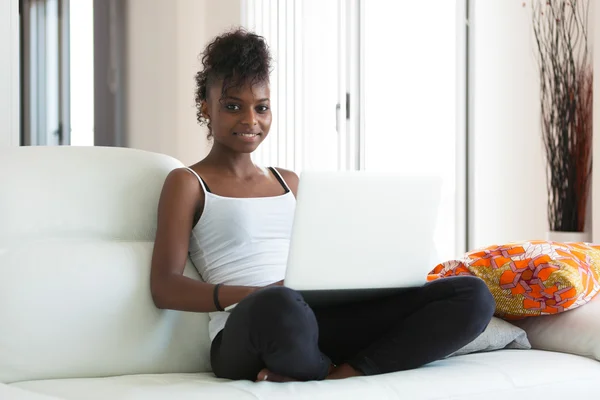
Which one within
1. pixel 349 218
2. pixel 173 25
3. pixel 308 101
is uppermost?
pixel 173 25

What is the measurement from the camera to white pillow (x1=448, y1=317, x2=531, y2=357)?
184 centimetres

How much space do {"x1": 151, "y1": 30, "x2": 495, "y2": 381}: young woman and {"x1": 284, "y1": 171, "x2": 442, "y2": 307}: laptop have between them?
40 millimetres

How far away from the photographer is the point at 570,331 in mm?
1815

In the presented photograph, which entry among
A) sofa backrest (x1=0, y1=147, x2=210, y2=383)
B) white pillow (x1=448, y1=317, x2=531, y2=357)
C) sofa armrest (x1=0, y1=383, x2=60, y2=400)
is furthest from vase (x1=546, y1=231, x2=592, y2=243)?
sofa armrest (x1=0, y1=383, x2=60, y2=400)

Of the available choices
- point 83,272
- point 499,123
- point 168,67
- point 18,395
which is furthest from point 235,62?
point 168,67

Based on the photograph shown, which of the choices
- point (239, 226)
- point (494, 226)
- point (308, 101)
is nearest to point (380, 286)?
point (239, 226)

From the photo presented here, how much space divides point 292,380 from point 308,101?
10.1 feet

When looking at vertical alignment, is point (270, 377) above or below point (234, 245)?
below

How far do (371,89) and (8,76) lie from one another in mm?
2439

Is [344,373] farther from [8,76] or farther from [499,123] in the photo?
[499,123]

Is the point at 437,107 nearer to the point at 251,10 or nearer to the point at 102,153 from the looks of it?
the point at 251,10

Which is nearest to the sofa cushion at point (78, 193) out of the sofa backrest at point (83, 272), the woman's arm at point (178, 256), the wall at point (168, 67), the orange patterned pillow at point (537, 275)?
the sofa backrest at point (83, 272)

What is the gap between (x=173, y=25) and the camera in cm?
511

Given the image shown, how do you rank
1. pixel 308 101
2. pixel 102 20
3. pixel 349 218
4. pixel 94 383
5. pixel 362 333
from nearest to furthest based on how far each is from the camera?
pixel 349 218, pixel 94 383, pixel 362 333, pixel 308 101, pixel 102 20
